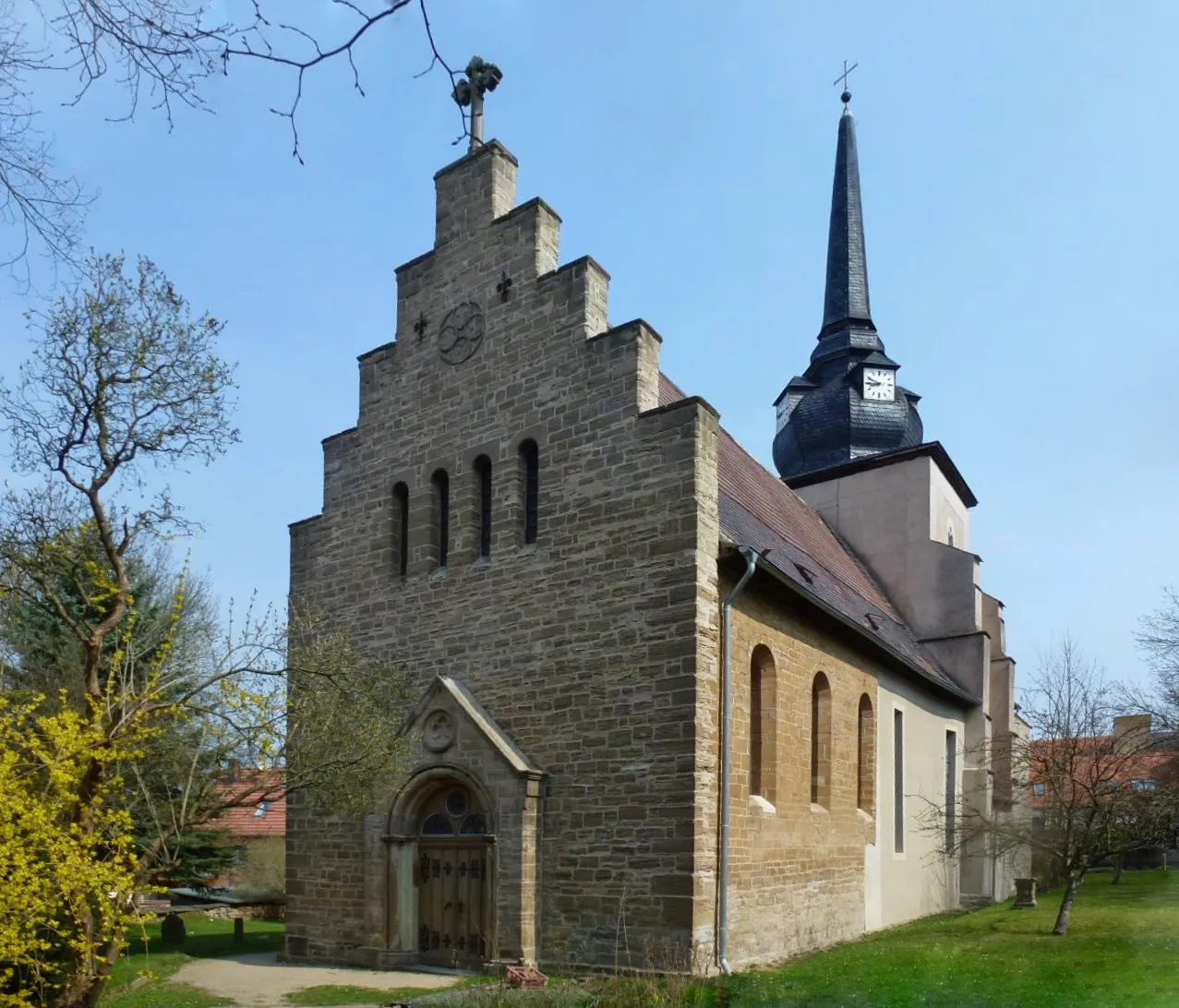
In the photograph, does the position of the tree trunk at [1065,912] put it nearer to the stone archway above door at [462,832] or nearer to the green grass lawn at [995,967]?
the green grass lawn at [995,967]

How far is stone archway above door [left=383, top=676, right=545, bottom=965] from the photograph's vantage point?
44.7 feet

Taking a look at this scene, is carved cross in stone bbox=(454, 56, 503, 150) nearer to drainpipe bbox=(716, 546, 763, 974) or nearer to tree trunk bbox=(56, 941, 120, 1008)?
drainpipe bbox=(716, 546, 763, 974)

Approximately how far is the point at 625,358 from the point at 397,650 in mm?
5628

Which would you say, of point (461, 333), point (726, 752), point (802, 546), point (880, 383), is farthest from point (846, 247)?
point (726, 752)

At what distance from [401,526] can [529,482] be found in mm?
2778

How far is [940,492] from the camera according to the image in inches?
1096

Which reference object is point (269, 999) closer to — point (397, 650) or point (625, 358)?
point (397, 650)

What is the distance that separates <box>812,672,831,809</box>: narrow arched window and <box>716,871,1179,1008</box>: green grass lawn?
2191 mm

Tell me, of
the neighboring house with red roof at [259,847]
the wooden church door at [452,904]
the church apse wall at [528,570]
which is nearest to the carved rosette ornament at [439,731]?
the church apse wall at [528,570]

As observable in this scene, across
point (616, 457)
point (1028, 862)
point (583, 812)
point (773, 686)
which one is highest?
point (616, 457)

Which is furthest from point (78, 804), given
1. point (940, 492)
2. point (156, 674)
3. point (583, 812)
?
point (940, 492)

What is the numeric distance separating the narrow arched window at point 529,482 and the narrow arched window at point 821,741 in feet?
16.6

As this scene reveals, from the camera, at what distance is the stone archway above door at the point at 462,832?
13617mm

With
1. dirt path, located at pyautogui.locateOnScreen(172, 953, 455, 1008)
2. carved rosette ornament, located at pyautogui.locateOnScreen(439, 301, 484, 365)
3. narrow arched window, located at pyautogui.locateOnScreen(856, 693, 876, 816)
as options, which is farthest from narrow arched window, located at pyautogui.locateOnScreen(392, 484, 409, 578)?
narrow arched window, located at pyautogui.locateOnScreen(856, 693, 876, 816)
